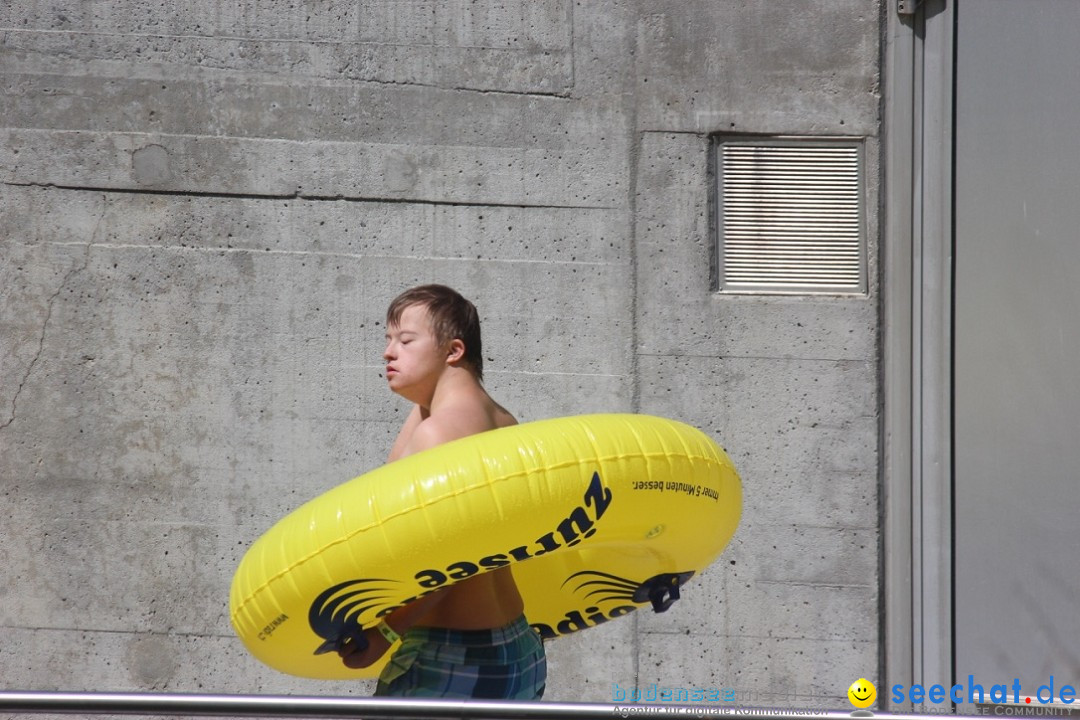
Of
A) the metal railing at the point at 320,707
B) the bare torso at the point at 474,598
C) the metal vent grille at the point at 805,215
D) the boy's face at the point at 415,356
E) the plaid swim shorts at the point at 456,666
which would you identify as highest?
the metal vent grille at the point at 805,215

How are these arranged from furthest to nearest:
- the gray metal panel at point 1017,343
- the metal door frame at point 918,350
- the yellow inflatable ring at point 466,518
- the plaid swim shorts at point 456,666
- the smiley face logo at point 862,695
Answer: the metal door frame at point 918,350
the gray metal panel at point 1017,343
the smiley face logo at point 862,695
the plaid swim shorts at point 456,666
the yellow inflatable ring at point 466,518

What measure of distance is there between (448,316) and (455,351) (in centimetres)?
10

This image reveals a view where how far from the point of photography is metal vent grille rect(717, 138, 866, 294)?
14.9ft

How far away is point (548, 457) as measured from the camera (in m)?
2.69

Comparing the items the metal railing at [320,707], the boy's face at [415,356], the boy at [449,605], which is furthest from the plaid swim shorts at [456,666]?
the boy's face at [415,356]

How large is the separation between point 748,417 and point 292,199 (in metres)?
2.00

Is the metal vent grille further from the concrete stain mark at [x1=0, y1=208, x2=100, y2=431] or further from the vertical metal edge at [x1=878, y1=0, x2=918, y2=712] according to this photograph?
the concrete stain mark at [x1=0, y1=208, x2=100, y2=431]

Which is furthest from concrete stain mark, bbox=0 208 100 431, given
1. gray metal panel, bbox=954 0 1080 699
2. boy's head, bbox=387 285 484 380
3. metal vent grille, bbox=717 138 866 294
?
gray metal panel, bbox=954 0 1080 699

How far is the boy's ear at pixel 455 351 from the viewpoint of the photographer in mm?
3033

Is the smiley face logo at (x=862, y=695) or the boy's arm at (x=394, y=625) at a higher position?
the boy's arm at (x=394, y=625)

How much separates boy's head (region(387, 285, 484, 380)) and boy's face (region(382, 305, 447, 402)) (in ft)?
0.07

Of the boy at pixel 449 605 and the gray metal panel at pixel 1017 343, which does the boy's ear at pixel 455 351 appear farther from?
the gray metal panel at pixel 1017 343

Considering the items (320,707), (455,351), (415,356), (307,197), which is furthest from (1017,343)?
(320,707)

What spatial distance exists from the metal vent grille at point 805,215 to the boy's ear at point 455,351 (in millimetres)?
1777
